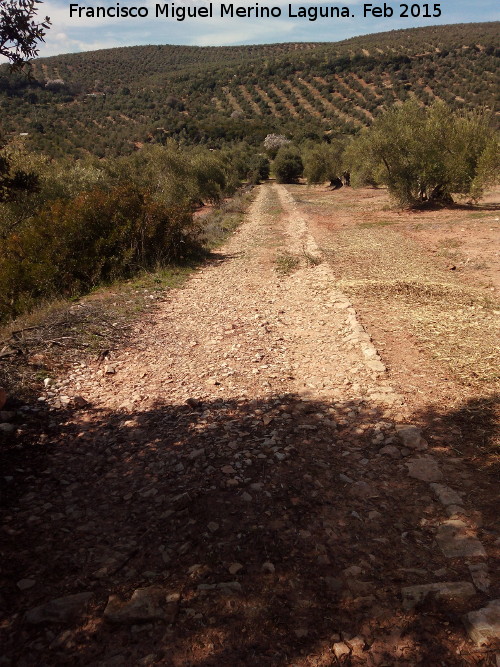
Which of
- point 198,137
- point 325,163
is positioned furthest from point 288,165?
point 198,137

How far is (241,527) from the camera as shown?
10.1 ft

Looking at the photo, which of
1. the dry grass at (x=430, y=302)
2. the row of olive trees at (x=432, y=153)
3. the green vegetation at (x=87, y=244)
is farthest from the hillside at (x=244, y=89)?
the dry grass at (x=430, y=302)

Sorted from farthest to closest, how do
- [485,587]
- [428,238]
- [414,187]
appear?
[414,187]
[428,238]
[485,587]

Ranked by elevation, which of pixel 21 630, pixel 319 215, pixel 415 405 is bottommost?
pixel 21 630

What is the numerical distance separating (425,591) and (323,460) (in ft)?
4.71

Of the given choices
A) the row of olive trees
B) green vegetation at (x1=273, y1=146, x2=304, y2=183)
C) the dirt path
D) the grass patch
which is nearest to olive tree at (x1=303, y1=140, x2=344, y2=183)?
green vegetation at (x1=273, y1=146, x2=304, y2=183)

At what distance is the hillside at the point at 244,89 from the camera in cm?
5800

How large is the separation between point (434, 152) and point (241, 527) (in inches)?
880

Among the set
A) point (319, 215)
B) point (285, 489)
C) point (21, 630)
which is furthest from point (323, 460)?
point (319, 215)

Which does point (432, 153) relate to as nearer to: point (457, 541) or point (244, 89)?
point (457, 541)

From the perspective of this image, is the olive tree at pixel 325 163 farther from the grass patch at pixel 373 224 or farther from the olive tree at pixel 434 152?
the grass patch at pixel 373 224

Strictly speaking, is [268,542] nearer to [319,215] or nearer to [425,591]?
[425,591]

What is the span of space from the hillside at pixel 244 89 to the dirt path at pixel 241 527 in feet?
165

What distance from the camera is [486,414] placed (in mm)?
4352
